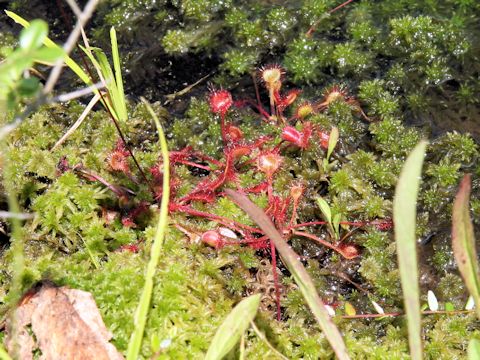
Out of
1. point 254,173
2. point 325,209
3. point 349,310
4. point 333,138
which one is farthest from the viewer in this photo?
point 254,173

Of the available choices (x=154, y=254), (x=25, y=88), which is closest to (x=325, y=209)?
(x=154, y=254)

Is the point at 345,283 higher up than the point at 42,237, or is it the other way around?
the point at 42,237

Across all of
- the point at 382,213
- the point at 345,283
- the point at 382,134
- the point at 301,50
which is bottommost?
the point at 345,283

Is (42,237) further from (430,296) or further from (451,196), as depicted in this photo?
(451,196)

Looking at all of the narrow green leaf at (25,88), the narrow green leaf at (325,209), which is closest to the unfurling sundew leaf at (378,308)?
the narrow green leaf at (325,209)

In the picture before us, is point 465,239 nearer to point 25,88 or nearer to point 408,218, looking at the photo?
point 408,218

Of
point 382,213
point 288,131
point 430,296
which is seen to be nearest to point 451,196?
point 382,213
